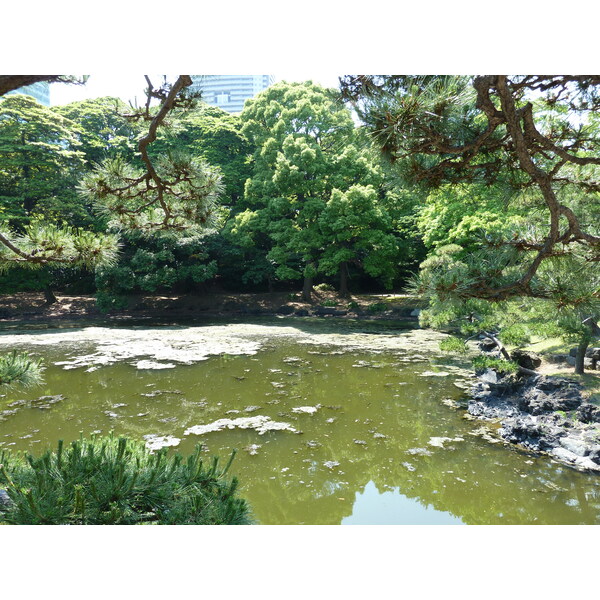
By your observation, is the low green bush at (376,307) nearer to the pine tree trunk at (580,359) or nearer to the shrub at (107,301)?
the shrub at (107,301)

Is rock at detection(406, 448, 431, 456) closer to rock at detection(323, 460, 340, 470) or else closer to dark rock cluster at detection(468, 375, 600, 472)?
rock at detection(323, 460, 340, 470)

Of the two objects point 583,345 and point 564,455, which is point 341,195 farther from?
point 564,455

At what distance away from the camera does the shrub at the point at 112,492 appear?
1.51m

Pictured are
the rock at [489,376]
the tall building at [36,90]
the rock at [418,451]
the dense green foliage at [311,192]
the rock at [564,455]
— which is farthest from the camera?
the dense green foliage at [311,192]

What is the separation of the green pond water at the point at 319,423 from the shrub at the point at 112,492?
0.93m

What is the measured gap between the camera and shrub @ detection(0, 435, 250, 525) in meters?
1.51

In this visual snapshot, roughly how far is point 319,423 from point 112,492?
263cm

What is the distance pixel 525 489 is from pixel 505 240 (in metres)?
1.64

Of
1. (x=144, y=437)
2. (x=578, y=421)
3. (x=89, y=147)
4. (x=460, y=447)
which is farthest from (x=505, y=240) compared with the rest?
(x=89, y=147)

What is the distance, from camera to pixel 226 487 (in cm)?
→ 179

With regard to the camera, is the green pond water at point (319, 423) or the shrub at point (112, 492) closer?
the shrub at point (112, 492)

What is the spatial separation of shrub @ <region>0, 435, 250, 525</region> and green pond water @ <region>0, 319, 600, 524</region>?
3.05 ft

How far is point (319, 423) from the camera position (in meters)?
4.02

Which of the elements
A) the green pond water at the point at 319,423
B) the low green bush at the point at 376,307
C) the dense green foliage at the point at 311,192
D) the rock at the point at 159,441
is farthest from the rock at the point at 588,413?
the dense green foliage at the point at 311,192
